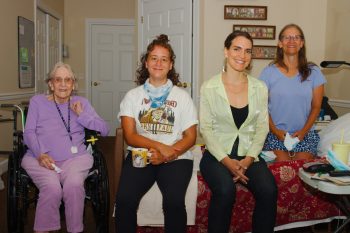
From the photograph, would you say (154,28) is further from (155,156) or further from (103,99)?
(155,156)

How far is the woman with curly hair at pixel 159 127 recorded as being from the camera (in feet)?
6.70

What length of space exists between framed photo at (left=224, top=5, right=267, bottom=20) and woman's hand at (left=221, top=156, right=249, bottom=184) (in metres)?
2.92

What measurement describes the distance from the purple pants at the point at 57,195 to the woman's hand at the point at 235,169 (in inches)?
31.6

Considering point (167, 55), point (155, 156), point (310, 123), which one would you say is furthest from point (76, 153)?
point (310, 123)

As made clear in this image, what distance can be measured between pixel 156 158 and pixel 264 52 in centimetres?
306

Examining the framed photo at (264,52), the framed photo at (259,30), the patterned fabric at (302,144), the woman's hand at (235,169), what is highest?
the framed photo at (259,30)

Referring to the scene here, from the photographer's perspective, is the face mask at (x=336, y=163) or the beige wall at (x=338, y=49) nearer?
the face mask at (x=336, y=163)

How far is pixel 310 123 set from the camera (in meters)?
2.63

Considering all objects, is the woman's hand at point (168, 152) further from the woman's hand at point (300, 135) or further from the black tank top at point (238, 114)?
the woman's hand at point (300, 135)

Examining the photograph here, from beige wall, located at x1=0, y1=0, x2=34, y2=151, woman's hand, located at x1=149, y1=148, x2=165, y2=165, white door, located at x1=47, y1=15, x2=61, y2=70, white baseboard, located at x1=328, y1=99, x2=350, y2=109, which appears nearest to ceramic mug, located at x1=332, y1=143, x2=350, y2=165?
woman's hand, located at x1=149, y1=148, x2=165, y2=165

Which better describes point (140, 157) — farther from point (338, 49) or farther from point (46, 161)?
point (338, 49)

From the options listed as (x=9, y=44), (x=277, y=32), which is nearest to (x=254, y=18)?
(x=277, y=32)

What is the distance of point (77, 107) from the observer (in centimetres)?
236

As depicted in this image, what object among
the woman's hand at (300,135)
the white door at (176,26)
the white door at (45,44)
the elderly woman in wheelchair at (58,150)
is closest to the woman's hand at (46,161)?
the elderly woman in wheelchair at (58,150)
